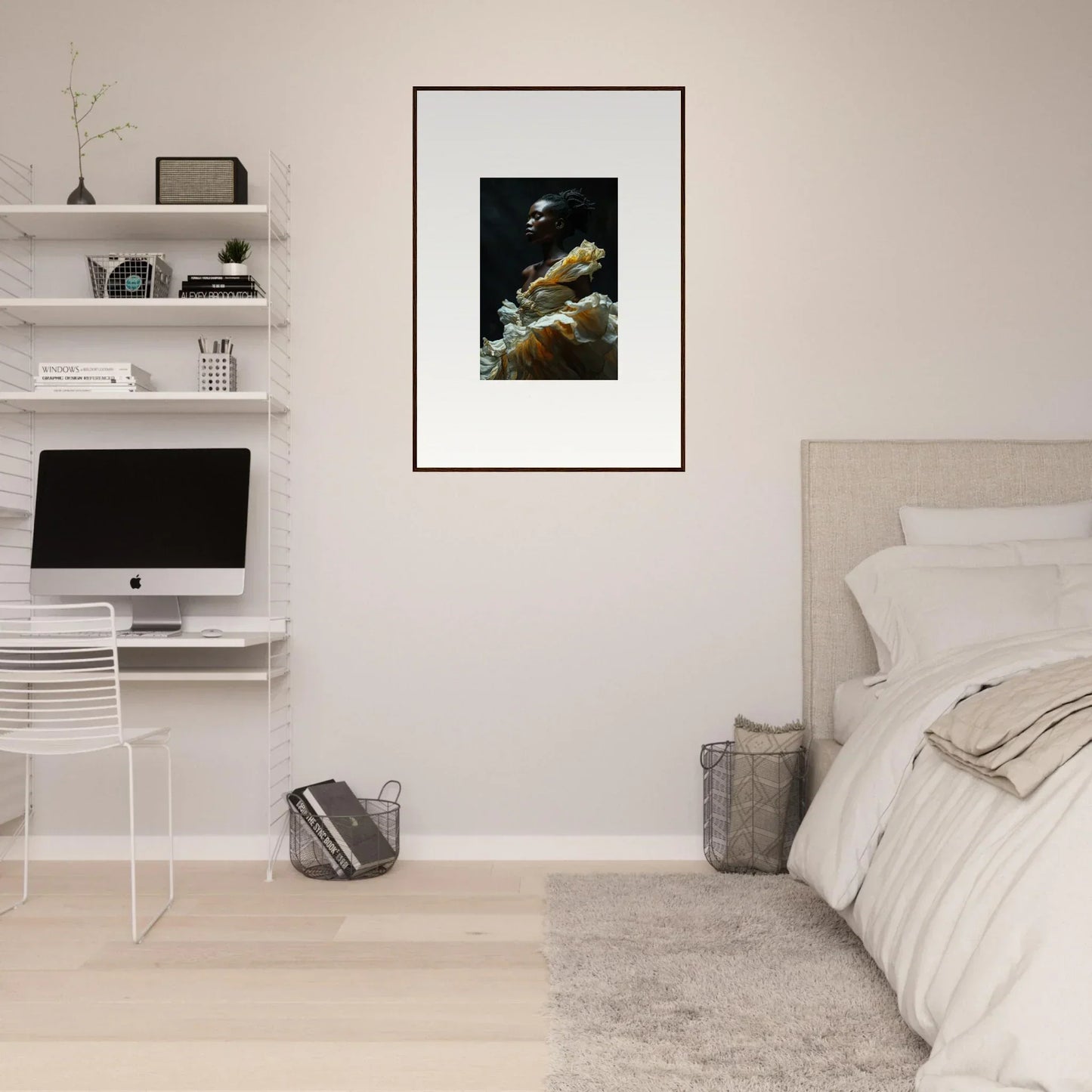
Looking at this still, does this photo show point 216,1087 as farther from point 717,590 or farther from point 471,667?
point 717,590

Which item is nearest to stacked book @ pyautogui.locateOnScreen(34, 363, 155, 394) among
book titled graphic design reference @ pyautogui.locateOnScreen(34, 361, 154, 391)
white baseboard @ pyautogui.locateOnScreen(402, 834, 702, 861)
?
book titled graphic design reference @ pyautogui.locateOnScreen(34, 361, 154, 391)

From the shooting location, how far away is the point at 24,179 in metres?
3.41

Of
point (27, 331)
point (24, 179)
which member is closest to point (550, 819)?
point (27, 331)

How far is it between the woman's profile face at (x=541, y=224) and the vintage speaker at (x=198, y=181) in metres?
0.91

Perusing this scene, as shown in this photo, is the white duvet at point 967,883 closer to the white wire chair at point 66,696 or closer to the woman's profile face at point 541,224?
the white wire chair at point 66,696

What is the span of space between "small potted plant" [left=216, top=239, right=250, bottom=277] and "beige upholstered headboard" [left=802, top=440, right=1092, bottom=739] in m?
1.86

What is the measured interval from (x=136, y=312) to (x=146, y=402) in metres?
0.27

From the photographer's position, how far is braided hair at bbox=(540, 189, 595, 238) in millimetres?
3441

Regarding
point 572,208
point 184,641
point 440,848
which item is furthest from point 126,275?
point 440,848

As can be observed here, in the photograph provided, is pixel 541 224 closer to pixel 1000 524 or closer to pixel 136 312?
pixel 136 312

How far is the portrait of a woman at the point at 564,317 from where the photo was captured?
344cm

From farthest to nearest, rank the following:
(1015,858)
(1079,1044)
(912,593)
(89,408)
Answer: (89,408) < (912,593) < (1015,858) < (1079,1044)

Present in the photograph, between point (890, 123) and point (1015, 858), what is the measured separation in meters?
2.53

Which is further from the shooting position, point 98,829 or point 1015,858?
point 98,829
